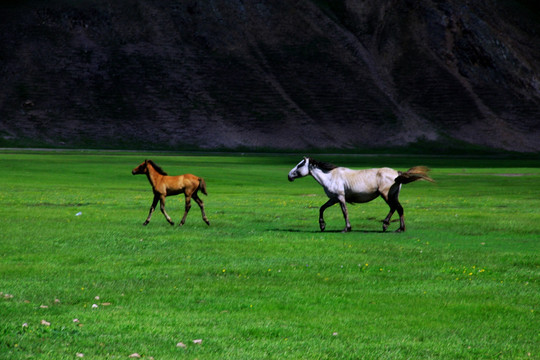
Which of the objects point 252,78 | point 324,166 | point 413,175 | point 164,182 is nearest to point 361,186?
point 324,166

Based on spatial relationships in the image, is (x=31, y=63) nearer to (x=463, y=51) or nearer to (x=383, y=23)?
(x=383, y=23)

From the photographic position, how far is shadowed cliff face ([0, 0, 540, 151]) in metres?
160

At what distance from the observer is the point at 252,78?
17538cm

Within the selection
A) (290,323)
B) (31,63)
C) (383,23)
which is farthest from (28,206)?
(383,23)

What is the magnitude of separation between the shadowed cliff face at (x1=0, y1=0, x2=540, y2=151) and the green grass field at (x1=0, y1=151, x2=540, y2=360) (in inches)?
5075

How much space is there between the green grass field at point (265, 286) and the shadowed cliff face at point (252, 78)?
423 feet

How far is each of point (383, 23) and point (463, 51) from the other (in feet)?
75.0

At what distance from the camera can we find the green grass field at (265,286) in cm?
1068

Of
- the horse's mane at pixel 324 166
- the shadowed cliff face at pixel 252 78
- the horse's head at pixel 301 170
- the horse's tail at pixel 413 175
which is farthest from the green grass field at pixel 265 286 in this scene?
the shadowed cliff face at pixel 252 78

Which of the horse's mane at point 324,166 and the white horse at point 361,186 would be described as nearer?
the white horse at point 361,186

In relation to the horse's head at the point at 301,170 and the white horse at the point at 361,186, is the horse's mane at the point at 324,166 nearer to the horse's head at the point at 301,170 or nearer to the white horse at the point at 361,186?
the white horse at the point at 361,186

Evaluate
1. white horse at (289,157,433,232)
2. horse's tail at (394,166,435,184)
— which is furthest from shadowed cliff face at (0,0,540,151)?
horse's tail at (394,166,435,184)

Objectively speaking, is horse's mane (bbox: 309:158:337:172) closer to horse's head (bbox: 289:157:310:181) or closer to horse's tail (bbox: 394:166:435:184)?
horse's head (bbox: 289:157:310:181)

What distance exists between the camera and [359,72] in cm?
18300
